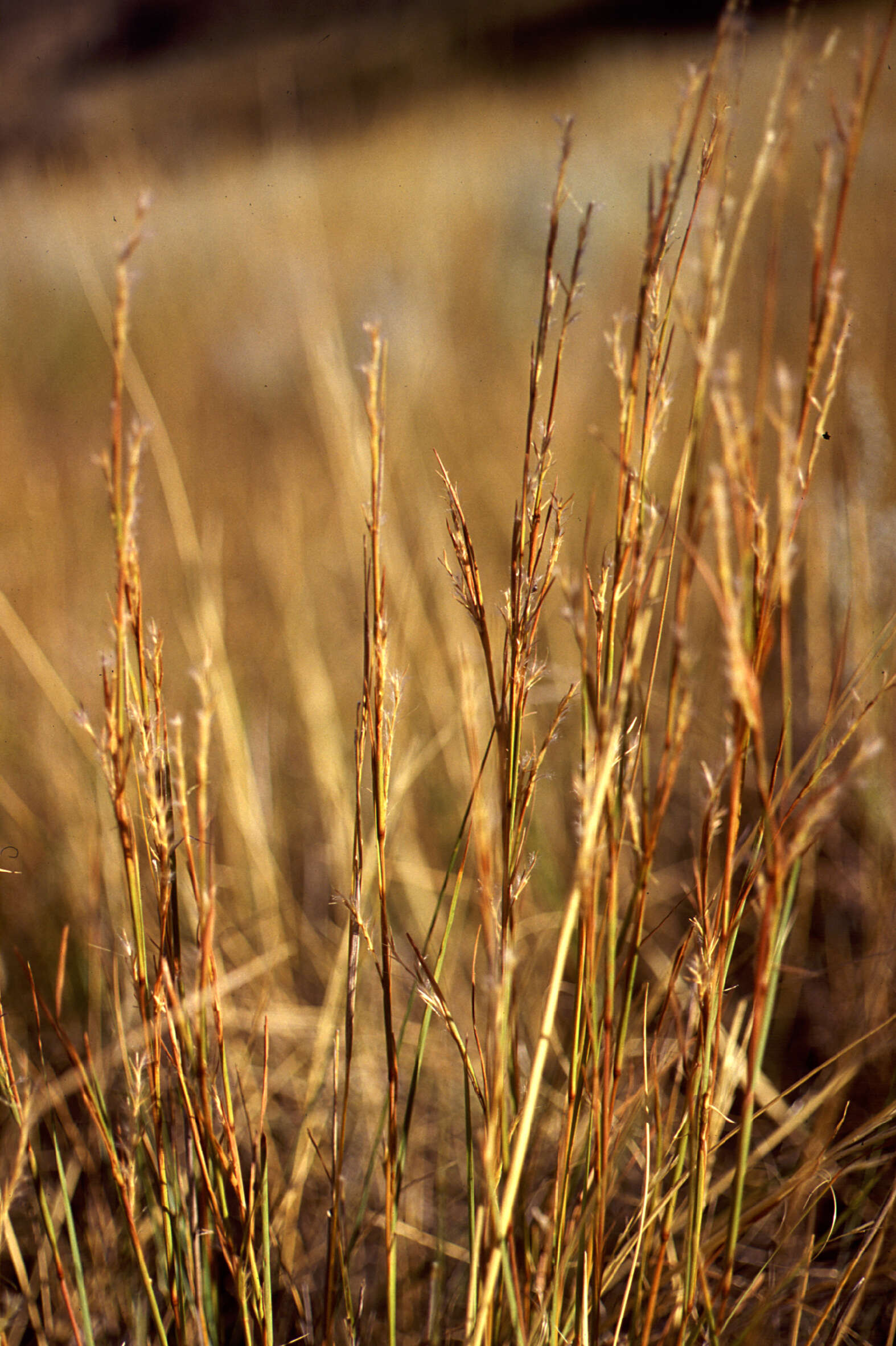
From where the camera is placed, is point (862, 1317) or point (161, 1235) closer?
point (161, 1235)

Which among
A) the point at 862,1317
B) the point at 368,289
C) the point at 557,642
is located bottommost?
the point at 862,1317

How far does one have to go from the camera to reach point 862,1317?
0.72 metres

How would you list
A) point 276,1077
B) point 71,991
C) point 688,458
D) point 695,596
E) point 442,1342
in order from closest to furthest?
point 688,458
point 442,1342
point 276,1077
point 71,991
point 695,596

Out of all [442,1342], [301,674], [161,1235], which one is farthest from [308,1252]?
[301,674]

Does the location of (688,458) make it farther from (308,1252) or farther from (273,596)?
(273,596)

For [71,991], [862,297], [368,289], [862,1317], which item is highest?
[368,289]

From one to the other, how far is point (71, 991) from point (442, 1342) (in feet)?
2.28

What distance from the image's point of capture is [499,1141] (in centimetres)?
51

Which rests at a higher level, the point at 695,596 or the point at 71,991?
the point at 695,596

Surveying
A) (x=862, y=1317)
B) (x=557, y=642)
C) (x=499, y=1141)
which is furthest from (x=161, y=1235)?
(x=557, y=642)

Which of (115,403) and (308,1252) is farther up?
(115,403)

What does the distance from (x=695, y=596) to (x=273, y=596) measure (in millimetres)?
991

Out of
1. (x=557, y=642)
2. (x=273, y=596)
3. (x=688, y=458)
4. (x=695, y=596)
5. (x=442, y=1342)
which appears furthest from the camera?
(x=273, y=596)

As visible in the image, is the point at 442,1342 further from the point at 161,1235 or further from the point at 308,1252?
the point at 161,1235
